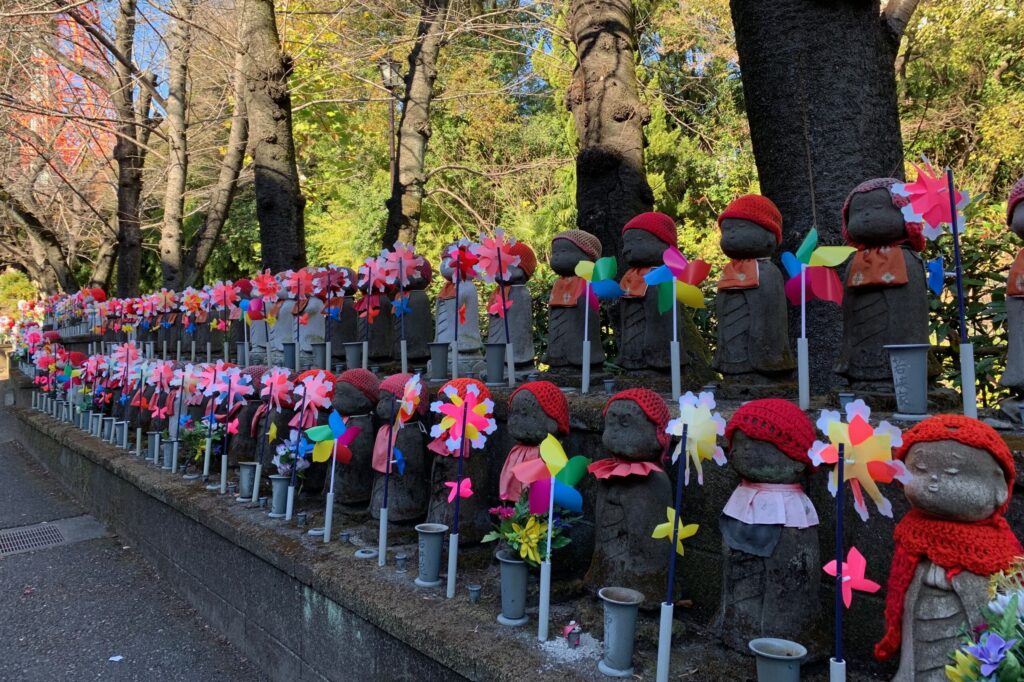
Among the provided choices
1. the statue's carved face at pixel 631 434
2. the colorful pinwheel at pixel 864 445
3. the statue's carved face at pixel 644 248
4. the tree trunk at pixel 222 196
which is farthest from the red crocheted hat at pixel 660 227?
the tree trunk at pixel 222 196

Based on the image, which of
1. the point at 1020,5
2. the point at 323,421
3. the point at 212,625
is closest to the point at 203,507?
the point at 212,625

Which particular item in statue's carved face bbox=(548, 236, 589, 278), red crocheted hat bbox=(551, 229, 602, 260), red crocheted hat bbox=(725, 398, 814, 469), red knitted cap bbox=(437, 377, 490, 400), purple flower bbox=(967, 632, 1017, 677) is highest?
red crocheted hat bbox=(551, 229, 602, 260)

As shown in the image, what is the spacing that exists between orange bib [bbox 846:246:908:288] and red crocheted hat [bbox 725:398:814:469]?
79 cm

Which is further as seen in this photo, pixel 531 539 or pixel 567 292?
pixel 567 292

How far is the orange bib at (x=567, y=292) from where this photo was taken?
13.1ft

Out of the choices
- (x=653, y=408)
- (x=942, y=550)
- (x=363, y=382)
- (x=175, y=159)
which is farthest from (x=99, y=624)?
(x=175, y=159)

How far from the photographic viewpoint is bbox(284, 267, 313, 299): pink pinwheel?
5633 mm

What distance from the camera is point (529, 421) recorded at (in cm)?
290

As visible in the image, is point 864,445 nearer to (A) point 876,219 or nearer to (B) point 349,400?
(A) point 876,219

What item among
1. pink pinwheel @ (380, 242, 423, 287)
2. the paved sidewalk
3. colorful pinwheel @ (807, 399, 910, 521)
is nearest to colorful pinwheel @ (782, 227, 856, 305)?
colorful pinwheel @ (807, 399, 910, 521)

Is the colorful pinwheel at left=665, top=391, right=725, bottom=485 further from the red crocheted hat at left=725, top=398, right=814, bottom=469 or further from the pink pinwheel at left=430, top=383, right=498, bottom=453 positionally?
the pink pinwheel at left=430, top=383, right=498, bottom=453

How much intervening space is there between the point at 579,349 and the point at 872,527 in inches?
83.4

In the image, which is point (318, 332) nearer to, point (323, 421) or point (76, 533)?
point (323, 421)

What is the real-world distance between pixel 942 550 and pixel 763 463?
0.54m
